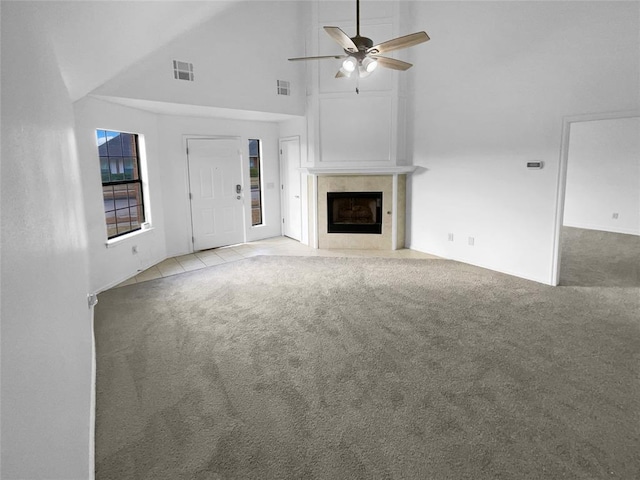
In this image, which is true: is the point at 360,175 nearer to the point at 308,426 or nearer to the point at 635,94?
the point at 635,94

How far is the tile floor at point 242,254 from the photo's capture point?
6.12 metres

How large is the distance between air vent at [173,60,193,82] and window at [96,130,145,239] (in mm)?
1182

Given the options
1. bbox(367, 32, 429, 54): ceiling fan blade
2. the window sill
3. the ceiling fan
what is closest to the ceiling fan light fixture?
the ceiling fan

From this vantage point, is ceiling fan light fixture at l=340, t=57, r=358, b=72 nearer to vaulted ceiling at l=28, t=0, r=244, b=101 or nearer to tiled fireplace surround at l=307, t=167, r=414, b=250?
vaulted ceiling at l=28, t=0, r=244, b=101

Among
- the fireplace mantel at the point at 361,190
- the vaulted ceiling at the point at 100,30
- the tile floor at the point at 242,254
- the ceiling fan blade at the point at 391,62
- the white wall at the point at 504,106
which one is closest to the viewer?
the vaulted ceiling at the point at 100,30

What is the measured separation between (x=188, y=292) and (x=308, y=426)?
9.96ft

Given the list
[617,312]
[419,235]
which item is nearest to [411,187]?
[419,235]

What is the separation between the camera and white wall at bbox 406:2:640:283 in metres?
4.43

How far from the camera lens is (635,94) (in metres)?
4.20

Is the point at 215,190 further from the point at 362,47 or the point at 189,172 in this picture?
the point at 362,47

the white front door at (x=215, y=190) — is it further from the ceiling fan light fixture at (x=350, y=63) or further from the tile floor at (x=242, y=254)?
the ceiling fan light fixture at (x=350, y=63)

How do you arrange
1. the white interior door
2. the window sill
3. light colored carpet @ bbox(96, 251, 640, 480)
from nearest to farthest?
light colored carpet @ bbox(96, 251, 640, 480) → the window sill → the white interior door

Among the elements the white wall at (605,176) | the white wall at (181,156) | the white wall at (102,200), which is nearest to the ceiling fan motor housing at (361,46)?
the white wall at (102,200)

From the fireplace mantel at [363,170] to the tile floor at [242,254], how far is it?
138 cm
